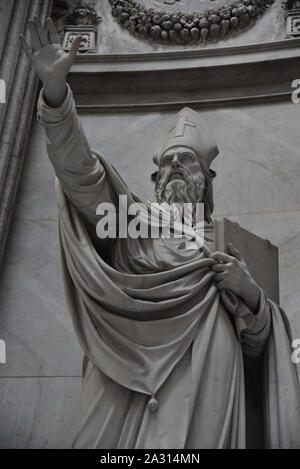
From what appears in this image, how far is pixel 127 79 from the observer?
6039mm

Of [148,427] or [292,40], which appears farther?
[292,40]

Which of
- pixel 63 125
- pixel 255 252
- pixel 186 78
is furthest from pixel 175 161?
pixel 186 78

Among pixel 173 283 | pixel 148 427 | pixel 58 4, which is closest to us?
pixel 148 427

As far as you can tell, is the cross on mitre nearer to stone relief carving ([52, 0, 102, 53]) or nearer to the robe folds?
the robe folds

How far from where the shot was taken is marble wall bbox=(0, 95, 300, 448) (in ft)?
16.1

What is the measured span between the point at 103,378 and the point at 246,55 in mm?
2970

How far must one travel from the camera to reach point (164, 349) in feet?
11.8

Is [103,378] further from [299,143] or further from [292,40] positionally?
[292,40]

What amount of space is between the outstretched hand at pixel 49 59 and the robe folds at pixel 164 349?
0.38 metres

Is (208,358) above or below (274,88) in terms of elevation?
below

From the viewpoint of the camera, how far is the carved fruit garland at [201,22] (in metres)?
6.19

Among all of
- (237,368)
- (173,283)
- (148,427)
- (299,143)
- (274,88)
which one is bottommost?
(148,427)

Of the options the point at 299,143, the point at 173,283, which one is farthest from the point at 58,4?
the point at 173,283

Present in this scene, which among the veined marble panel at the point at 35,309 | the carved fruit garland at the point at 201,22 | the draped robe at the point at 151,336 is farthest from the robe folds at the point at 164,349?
the carved fruit garland at the point at 201,22
